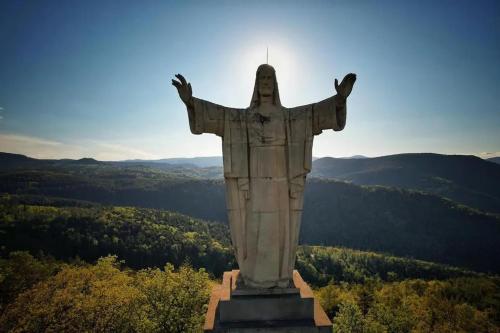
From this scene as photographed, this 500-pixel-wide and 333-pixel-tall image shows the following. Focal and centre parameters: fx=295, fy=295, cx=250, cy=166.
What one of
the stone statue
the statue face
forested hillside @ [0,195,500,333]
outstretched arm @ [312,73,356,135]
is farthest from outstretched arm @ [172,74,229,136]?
forested hillside @ [0,195,500,333]

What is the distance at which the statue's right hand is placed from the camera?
5.82m

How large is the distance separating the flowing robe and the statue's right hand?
0.20 m

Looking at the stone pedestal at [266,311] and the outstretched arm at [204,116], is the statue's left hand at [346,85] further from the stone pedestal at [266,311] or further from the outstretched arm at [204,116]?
the stone pedestal at [266,311]

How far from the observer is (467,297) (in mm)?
52562

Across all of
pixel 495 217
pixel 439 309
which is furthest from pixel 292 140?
pixel 495 217

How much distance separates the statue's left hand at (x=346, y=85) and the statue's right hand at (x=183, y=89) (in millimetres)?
3022

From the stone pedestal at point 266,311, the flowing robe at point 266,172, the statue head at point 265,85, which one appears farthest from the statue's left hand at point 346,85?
the stone pedestal at point 266,311

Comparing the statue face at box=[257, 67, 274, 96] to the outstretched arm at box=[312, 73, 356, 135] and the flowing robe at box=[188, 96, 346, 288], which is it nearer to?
the flowing robe at box=[188, 96, 346, 288]

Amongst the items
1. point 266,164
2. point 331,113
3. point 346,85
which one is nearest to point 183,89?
point 266,164

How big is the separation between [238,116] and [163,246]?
86.7 metres

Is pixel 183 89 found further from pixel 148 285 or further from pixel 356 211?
pixel 356 211

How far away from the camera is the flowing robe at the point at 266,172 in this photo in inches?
243

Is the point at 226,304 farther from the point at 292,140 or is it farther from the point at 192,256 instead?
the point at 192,256

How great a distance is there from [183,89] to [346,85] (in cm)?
332
